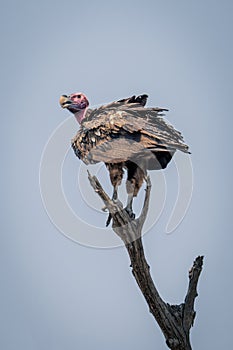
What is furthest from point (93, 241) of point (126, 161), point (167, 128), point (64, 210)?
point (167, 128)

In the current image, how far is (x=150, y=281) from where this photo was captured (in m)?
10.4

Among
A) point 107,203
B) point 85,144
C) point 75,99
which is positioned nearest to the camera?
point 107,203

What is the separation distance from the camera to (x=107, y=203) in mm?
10070

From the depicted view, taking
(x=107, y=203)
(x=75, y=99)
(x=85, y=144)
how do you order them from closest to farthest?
(x=107, y=203) → (x=85, y=144) → (x=75, y=99)

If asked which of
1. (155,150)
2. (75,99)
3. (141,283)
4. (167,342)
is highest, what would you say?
(75,99)

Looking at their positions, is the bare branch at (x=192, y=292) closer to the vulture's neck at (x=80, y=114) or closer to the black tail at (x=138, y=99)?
the black tail at (x=138, y=99)

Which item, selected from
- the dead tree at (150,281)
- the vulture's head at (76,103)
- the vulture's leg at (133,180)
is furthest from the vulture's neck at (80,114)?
the dead tree at (150,281)

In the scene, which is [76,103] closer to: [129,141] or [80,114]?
[80,114]

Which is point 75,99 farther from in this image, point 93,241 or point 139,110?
point 93,241

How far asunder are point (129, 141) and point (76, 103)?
1621mm

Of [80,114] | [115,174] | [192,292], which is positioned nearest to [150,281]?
[192,292]

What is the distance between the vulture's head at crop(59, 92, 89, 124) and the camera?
1145 cm

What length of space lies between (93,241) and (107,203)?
115 centimetres

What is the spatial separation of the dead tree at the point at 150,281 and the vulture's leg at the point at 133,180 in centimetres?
17
